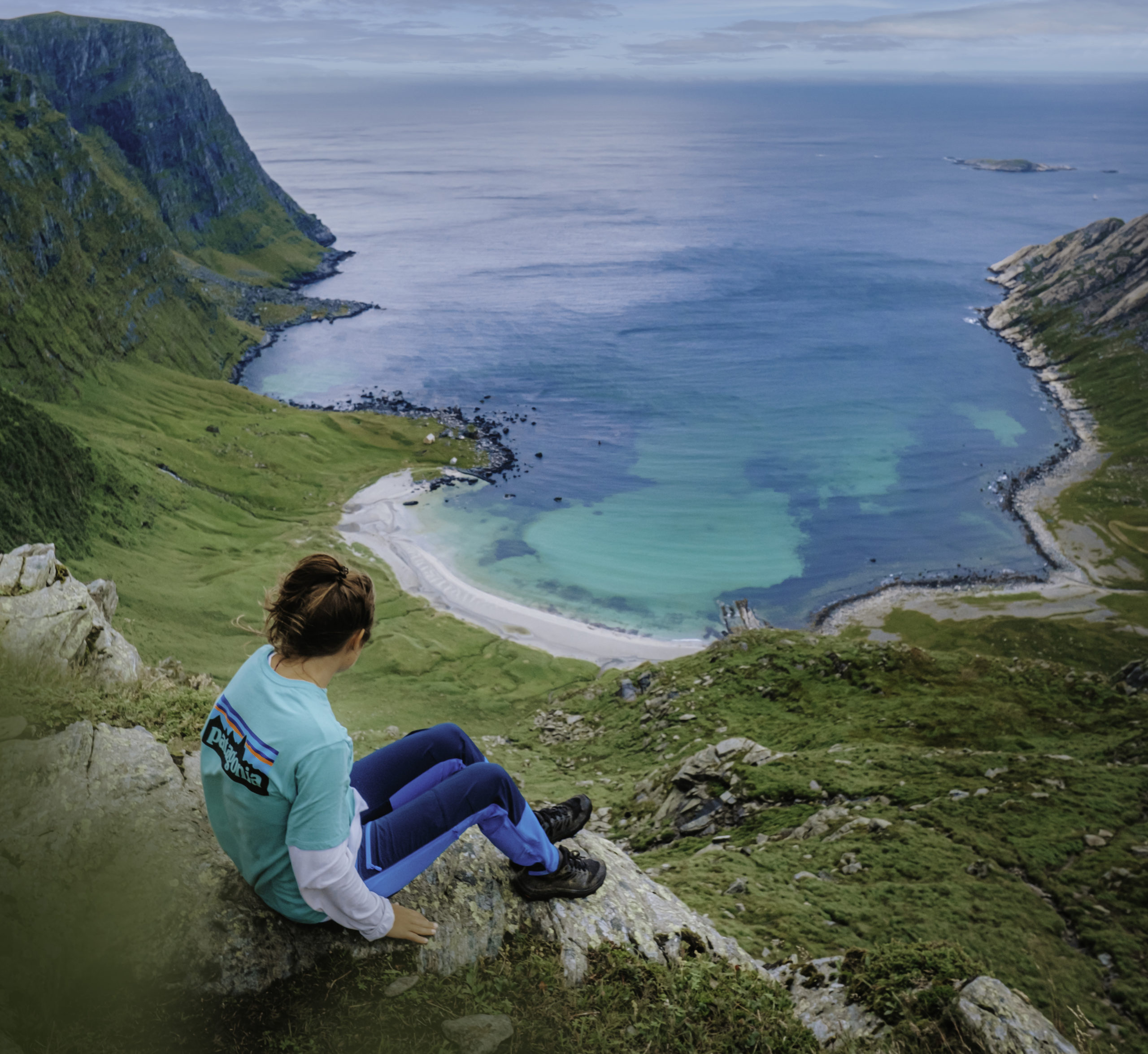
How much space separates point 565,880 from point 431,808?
238 cm

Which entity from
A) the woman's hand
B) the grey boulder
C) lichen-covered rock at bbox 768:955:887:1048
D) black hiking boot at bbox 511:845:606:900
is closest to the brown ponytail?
the woman's hand

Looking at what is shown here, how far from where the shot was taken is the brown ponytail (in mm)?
5895

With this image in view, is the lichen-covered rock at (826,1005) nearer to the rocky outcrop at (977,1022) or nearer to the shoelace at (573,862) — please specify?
the rocky outcrop at (977,1022)

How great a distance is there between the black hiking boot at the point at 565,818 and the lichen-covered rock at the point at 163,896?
2.51 feet

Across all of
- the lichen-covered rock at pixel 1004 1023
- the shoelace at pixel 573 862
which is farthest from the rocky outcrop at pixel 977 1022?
the shoelace at pixel 573 862

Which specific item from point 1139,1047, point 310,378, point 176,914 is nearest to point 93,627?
point 176,914

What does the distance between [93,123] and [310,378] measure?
333 feet

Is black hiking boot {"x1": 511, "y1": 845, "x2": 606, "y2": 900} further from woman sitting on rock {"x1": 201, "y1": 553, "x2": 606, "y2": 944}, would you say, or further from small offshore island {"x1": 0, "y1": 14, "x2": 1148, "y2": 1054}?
woman sitting on rock {"x1": 201, "y1": 553, "x2": 606, "y2": 944}

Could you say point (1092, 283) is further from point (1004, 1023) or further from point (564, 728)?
point (1004, 1023)

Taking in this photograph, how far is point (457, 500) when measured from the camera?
292 feet

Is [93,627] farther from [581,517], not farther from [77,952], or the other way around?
[581,517]

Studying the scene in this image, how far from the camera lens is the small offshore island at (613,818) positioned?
689cm

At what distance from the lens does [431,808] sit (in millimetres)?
7336

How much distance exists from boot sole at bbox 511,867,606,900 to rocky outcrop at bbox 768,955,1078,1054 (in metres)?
2.77
